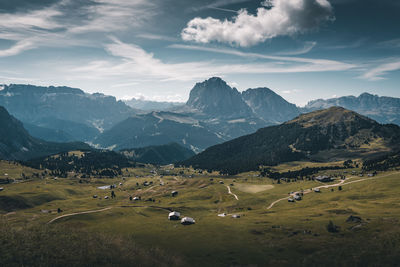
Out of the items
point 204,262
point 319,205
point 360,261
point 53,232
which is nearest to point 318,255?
point 360,261

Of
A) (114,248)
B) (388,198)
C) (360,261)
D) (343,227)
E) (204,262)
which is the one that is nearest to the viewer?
(360,261)

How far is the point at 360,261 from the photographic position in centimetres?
7600

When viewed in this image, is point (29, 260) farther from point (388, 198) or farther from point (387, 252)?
point (388, 198)

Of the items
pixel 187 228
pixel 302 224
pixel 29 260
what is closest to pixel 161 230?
pixel 187 228

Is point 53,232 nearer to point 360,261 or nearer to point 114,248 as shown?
point 114,248

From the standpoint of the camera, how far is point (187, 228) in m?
123

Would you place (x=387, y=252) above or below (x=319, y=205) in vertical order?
above

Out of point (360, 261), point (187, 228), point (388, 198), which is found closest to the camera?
point (360, 261)

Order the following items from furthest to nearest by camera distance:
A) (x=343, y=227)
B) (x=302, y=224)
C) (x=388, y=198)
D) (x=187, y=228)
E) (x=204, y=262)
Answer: (x=388, y=198) < (x=187, y=228) < (x=302, y=224) < (x=343, y=227) < (x=204, y=262)

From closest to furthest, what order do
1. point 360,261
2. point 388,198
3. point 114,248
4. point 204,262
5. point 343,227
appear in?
point 360,261, point 204,262, point 114,248, point 343,227, point 388,198

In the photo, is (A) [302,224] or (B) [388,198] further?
(B) [388,198]

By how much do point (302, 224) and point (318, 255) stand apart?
31.6 metres

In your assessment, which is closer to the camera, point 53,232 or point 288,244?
point 288,244

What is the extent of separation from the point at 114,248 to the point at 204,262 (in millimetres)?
33244
